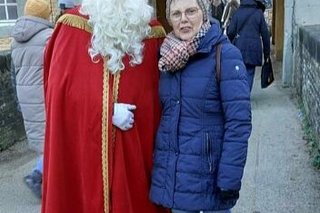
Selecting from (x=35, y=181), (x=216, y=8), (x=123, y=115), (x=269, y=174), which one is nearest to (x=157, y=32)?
(x=123, y=115)

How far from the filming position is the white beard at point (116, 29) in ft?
10.3

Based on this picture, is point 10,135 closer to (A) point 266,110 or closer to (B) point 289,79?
(A) point 266,110

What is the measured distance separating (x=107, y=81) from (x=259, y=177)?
9.26 ft

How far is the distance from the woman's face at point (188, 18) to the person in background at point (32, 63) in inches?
80.7

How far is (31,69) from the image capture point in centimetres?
480

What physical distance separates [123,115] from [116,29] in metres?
0.44

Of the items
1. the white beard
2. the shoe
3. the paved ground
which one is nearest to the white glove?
the white beard

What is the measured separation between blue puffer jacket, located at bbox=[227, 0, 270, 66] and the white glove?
525 centimetres

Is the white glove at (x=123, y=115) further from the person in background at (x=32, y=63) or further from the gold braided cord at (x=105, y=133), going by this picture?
the person in background at (x=32, y=63)

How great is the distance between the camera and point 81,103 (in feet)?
10.5

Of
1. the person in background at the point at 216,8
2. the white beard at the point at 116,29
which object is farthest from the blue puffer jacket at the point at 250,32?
the white beard at the point at 116,29

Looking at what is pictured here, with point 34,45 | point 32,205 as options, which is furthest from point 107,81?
point 32,205

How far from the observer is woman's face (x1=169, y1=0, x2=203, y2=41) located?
9.73 feet

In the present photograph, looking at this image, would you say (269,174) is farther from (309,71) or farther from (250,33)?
(250,33)
